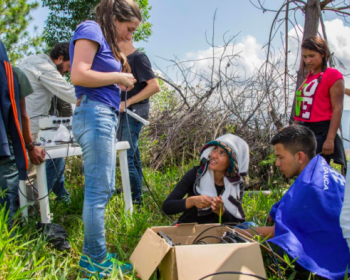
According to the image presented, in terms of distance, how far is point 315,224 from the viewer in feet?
5.82

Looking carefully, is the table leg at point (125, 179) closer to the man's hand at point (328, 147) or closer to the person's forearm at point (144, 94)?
the person's forearm at point (144, 94)

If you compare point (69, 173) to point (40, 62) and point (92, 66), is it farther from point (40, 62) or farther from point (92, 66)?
point (92, 66)

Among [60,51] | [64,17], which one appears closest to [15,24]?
[64,17]

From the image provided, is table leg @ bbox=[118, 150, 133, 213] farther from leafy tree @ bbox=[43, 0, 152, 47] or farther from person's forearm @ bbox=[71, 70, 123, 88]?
leafy tree @ bbox=[43, 0, 152, 47]

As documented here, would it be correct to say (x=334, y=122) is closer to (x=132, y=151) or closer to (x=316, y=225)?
(x=316, y=225)

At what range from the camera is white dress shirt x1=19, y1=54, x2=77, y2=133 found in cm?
301

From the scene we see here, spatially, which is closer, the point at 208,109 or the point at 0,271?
the point at 0,271

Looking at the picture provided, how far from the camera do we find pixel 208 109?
5.02m

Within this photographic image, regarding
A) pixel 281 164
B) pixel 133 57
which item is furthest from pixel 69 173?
pixel 281 164

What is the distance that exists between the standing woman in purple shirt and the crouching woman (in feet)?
2.11

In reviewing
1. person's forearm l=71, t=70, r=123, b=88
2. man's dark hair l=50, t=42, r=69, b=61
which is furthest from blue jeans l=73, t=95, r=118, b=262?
man's dark hair l=50, t=42, r=69, b=61

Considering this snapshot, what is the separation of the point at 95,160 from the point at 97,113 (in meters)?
0.26

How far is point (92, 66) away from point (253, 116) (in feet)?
10.8

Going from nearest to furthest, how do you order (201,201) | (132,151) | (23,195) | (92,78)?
(92,78) < (201,201) < (23,195) < (132,151)
